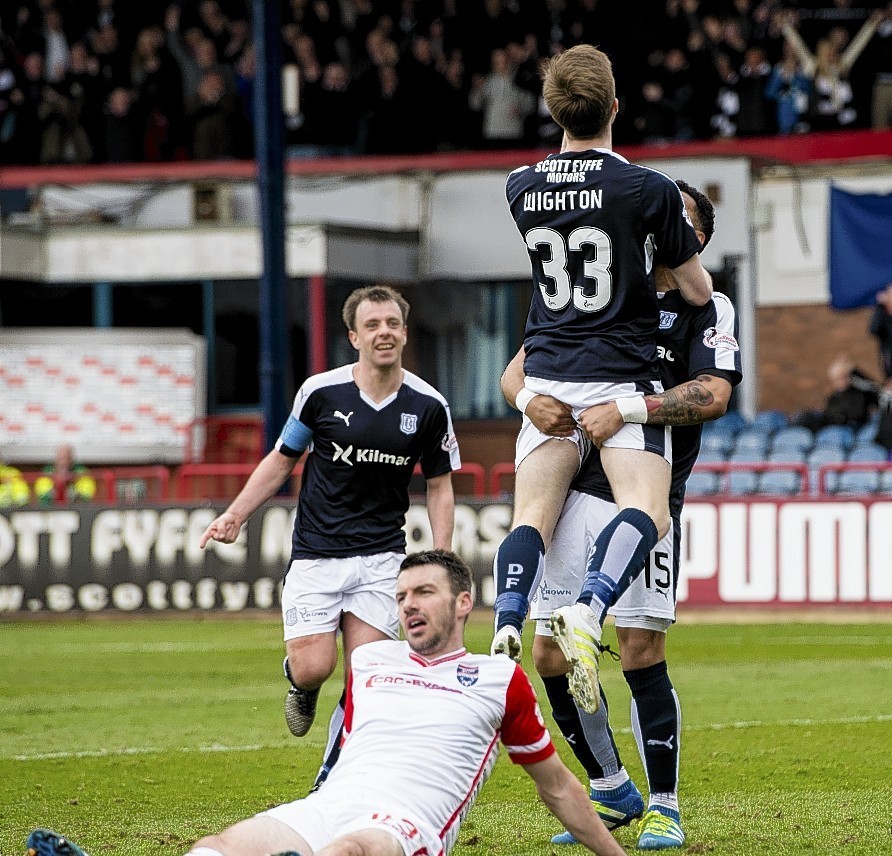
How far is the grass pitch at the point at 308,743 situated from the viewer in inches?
265

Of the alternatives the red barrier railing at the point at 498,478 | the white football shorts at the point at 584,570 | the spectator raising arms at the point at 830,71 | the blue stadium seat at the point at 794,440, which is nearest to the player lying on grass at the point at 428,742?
the white football shorts at the point at 584,570

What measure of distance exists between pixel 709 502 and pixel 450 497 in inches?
316

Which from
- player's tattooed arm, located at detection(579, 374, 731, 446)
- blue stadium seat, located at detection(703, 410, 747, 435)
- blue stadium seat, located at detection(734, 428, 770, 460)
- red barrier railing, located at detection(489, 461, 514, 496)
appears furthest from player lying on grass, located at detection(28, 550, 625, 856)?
blue stadium seat, located at detection(703, 410, 747, 435)

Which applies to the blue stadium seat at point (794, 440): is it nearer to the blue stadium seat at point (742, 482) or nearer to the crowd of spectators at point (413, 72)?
the blue stadium seat at point (742, 482)

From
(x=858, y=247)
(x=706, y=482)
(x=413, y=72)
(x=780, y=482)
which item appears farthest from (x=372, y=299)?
(x=858, y=247)

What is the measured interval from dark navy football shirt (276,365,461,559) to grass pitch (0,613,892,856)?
1197 mm

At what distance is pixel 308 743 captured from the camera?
956 cm

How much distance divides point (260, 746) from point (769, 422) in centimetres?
1273

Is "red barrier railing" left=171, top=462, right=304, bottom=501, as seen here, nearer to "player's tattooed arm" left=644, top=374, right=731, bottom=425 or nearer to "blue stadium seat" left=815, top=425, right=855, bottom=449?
"blue stadium seat" left=815, top=425, right=855, bottom=449

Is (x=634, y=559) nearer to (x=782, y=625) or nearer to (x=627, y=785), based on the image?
(x=627, y=785)

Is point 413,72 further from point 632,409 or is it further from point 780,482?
point 632,409

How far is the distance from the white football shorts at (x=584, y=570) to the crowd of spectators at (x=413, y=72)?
1600 centimetres

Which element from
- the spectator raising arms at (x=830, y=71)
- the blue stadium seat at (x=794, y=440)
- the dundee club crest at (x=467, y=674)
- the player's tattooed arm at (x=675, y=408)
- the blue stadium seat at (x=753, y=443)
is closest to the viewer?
the dundee club crest at (x=467, y=674)

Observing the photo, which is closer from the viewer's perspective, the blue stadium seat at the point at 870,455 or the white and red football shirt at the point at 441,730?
the white and red football shirt at the point at 441,730
